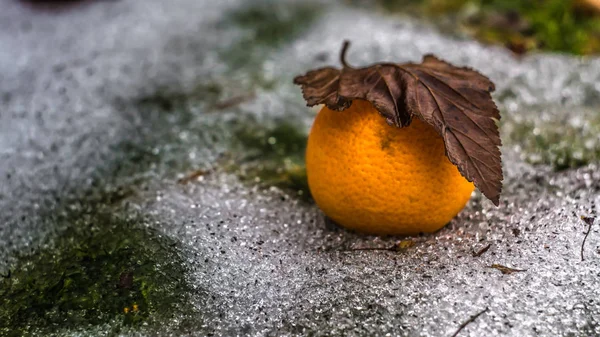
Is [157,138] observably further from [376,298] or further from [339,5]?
[339,5]

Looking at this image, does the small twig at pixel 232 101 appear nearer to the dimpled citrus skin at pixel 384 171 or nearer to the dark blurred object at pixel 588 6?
the dimpled citrus skin at pixel 384 171

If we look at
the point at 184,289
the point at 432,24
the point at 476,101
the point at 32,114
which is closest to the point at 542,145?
the point at 476,101

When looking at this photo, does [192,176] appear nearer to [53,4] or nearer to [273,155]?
[273,155]

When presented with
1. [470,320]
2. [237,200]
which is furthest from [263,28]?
[470,320]

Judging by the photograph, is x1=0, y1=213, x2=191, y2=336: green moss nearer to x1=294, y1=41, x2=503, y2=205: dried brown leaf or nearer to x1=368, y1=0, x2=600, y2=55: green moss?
x1=294, y1=41, x2=503, y2=205: dried brown leaf

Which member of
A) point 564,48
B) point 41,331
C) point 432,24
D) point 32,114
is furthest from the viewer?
point 432,24

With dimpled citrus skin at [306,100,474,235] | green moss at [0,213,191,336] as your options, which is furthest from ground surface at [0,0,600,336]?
dimpled citrus skin at [306,100,474,235]
